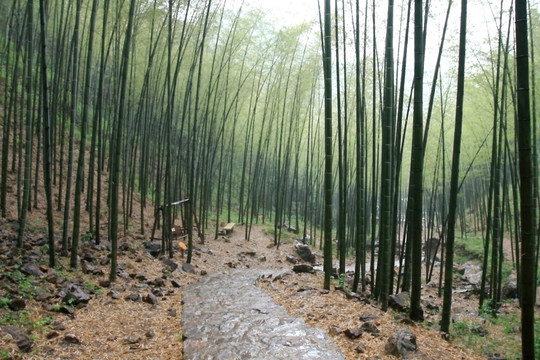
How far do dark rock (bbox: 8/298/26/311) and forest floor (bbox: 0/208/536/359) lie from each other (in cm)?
4

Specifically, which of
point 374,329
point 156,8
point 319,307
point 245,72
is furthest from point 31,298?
point 245,72

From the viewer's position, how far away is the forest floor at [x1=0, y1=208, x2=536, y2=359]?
9.05 feet

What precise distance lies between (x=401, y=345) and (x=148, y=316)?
2.57 metres

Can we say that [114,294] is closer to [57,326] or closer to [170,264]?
[57,326]

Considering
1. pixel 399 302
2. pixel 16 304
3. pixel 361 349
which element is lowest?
pixel 399 302

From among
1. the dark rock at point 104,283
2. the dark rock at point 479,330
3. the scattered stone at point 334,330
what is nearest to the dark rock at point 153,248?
the dark rock at point 104,283

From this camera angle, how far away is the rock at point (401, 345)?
2.57m

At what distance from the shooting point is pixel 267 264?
8523 mm

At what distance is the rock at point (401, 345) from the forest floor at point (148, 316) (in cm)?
8

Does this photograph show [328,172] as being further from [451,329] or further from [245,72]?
[245,72]

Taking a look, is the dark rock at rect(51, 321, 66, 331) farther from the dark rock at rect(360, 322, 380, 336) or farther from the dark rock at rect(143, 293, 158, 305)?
the dark rock at rect(360, 322, 380, 336)

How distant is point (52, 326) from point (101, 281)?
4.51 ft

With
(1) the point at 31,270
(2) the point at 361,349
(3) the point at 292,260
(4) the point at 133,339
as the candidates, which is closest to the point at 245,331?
(4) the point at 133,339

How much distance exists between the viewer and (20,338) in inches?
97.2
